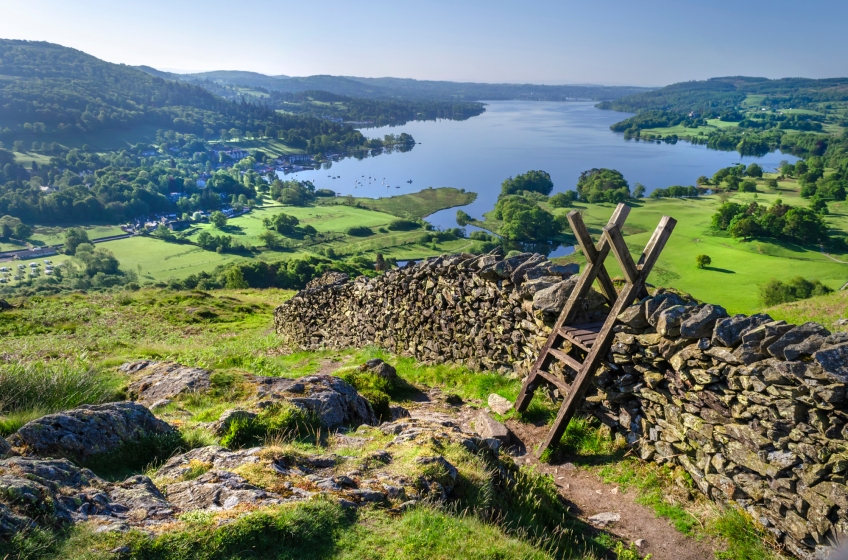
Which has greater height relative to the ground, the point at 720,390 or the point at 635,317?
the point at 635,317

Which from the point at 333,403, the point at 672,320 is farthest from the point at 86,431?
the point at 672,320

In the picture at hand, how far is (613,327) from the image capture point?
7488 mm

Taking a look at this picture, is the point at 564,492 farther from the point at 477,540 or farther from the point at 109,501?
the point at 109,501

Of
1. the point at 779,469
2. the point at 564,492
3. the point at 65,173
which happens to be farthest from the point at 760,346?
the point at 65,173

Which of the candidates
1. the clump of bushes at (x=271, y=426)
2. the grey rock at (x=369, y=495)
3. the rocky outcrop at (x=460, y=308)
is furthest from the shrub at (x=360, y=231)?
the grey rock at (x=369, y=495)

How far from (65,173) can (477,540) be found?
20866 centimetres

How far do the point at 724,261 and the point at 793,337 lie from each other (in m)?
68.5

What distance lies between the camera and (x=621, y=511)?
254 inches

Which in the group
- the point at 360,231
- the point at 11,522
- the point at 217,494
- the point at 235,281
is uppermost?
the point at 11,522

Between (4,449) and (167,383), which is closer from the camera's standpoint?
(4,449)

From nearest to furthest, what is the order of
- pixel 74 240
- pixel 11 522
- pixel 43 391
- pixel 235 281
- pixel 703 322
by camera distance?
1. pixel 11 522
2. pixel 703 322
3. pixel 43 391
4. pixel 235 281
5. pixel 74 240

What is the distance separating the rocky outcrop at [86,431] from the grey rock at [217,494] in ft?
4.50

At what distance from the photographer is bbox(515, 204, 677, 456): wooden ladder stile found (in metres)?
7.42

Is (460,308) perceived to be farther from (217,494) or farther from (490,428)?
(217,494)
